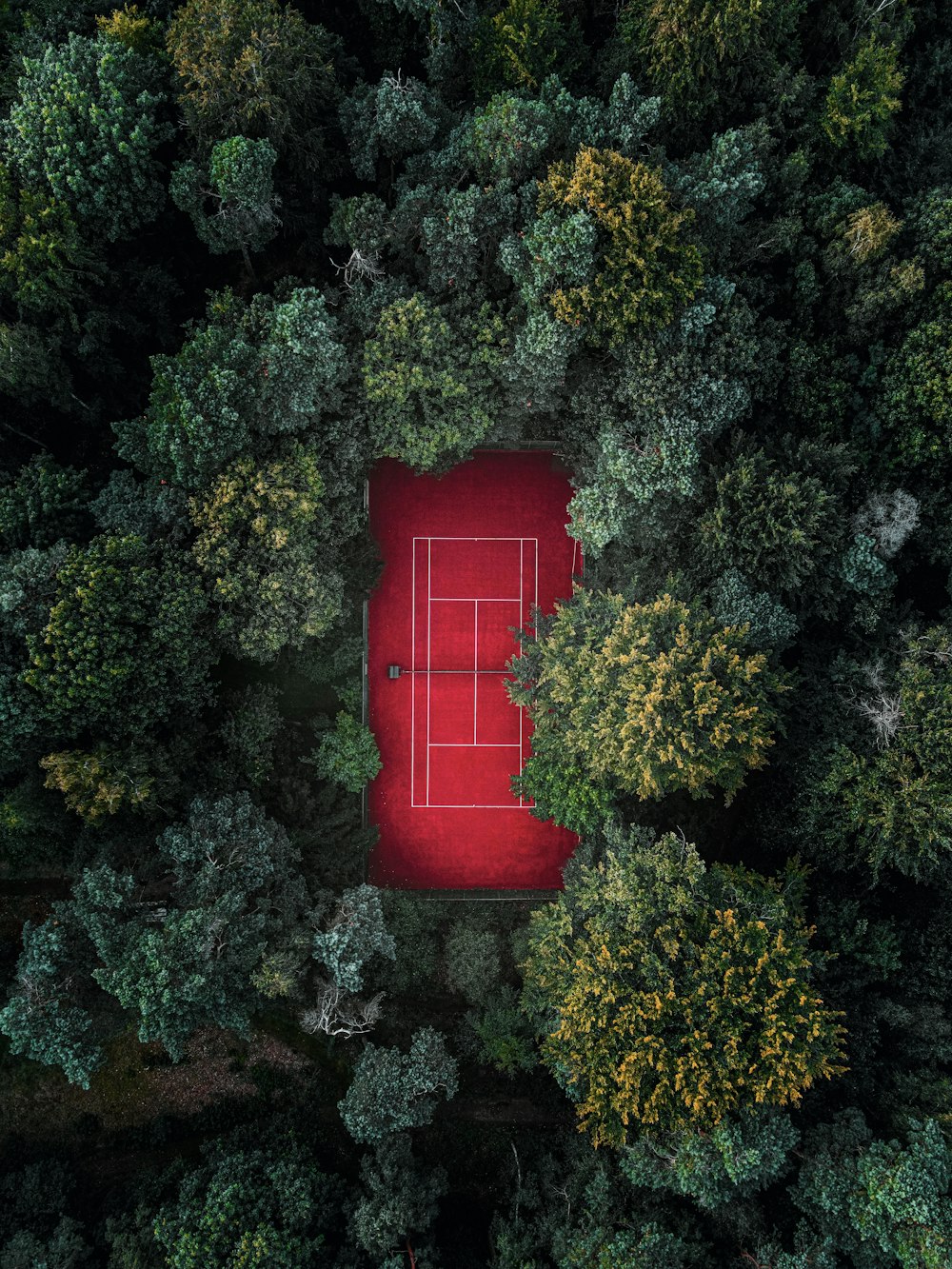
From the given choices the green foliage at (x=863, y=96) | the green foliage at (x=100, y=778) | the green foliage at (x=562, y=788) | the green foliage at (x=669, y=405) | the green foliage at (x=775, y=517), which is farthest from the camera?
the green foliage at (x=562, y=788)

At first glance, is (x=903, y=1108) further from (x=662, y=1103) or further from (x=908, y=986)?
(x=662, y=1103)

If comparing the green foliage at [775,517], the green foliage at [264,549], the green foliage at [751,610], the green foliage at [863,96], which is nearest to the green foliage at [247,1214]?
the green foliage at [264,549]

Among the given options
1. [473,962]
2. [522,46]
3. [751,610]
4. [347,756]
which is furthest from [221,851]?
[522,46]

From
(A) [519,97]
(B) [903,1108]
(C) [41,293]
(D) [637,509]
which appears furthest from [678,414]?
(B) [903,1108]

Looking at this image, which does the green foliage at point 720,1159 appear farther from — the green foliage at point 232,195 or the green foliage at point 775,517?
the green foliage at point 232,195

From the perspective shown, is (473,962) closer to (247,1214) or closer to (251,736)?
(247,1214)

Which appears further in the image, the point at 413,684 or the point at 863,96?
the point at 413,684
